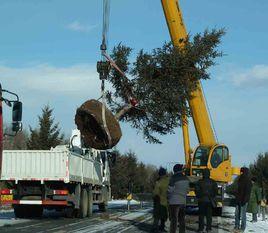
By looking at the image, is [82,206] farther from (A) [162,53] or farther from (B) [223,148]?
(A) [162,53]

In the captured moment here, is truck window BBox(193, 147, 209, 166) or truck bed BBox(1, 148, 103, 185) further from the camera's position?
truck window BBox(193, 147, 209, 166)

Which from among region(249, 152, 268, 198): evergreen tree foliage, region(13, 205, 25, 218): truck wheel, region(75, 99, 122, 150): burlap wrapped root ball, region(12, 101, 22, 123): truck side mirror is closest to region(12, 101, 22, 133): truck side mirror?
region(12, 101, 22, 123): truck side mirror

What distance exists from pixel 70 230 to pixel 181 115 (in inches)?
428

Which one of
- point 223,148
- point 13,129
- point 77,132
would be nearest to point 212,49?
point 223,148

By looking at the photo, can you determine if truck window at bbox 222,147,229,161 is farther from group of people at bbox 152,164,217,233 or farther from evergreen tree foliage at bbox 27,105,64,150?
evergreen tree foliage at bbox 27,105,64,150

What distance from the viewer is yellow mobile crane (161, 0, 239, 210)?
23.6 metres

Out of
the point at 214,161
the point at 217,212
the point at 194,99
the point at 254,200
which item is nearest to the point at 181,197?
the point at 254,200

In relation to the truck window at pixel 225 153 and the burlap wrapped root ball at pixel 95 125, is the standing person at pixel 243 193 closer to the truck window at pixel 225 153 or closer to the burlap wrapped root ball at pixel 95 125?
the burlap wrapped root ball at pixel 95 125

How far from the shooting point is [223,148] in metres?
23.9

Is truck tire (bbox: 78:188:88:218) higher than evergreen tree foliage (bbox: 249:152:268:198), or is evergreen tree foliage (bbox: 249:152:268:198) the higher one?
evergreen tree foliage (bbox: 249:152:268:198)

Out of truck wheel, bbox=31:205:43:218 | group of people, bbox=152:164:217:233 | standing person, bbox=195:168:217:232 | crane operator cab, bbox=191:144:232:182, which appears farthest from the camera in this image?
crane operator cab, bbox=191:144:232:182

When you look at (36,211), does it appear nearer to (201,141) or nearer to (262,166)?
(201,141)

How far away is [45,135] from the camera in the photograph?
55.1m

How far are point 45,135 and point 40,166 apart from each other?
1410 inches
